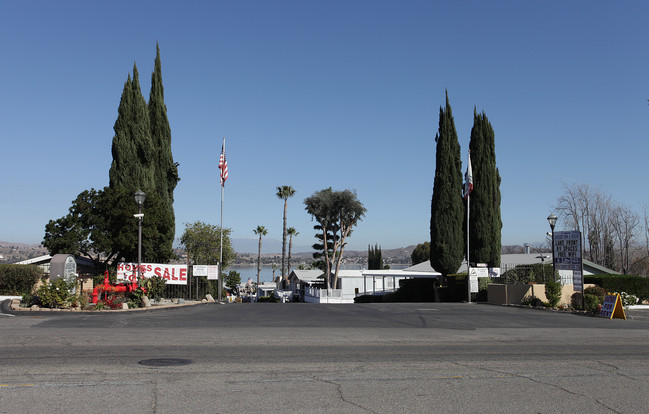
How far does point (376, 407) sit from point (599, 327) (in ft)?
47.9

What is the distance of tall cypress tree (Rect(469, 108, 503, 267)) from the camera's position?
49.0 meters

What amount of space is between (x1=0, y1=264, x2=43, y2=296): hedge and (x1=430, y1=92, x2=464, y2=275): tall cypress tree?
32.0 meters

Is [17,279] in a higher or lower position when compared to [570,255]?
lower

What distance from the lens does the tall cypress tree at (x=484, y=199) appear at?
161 feet

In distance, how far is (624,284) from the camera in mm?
33656

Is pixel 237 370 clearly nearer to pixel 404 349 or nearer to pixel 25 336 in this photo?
pixel 404 349

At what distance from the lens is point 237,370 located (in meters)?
9.07

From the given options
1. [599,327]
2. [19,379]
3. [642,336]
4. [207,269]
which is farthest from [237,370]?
[207,269]

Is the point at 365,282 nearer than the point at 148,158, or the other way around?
the point at 148,158

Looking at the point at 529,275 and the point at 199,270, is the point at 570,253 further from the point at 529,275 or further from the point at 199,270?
the point at 199,270

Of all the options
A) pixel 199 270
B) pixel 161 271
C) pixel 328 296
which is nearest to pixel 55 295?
pixel 161 271

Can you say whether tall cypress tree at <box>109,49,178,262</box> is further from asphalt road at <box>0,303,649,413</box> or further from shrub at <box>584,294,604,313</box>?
shrub at <box>584,294,604,313</box>

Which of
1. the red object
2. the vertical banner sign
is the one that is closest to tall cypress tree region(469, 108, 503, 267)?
the vertical banner sign

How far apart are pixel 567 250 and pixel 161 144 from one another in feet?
112
